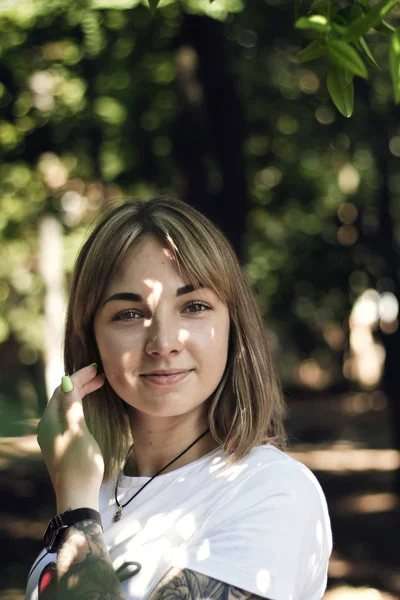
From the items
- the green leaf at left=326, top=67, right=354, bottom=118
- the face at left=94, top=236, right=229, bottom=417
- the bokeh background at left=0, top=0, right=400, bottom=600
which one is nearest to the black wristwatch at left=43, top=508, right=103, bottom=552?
the face at left=94, top=236, right=229, bottom=417

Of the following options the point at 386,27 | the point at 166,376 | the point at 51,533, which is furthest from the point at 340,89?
the point at 51,533

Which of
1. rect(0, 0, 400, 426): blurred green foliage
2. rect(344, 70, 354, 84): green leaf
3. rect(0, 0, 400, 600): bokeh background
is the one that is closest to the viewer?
rect(344, 70, 354, 84): green leaf

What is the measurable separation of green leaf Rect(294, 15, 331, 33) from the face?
1.01 m

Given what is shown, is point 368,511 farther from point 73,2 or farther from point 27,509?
point 73,2

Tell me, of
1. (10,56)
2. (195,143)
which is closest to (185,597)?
(195,143)

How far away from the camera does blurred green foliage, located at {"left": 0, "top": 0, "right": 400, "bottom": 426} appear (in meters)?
9.75

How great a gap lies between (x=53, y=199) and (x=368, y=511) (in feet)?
22.5

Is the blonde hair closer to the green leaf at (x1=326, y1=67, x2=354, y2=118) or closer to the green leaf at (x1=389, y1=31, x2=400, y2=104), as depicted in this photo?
the green leaf at (x1=326, y1=67, x2=354, y2=118)

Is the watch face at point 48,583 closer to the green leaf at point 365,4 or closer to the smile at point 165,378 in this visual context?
the smile at point 165,378

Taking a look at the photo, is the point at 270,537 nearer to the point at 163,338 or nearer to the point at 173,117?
the point at 163,338

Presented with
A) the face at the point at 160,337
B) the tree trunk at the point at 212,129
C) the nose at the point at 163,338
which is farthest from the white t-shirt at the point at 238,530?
the tree trunk at the point at 212,129

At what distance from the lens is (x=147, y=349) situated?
2.49 metres

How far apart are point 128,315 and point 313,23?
1.19 metres

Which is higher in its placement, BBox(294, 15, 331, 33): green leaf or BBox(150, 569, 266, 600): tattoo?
BBox(294, 15, 331, 33): green leaf
